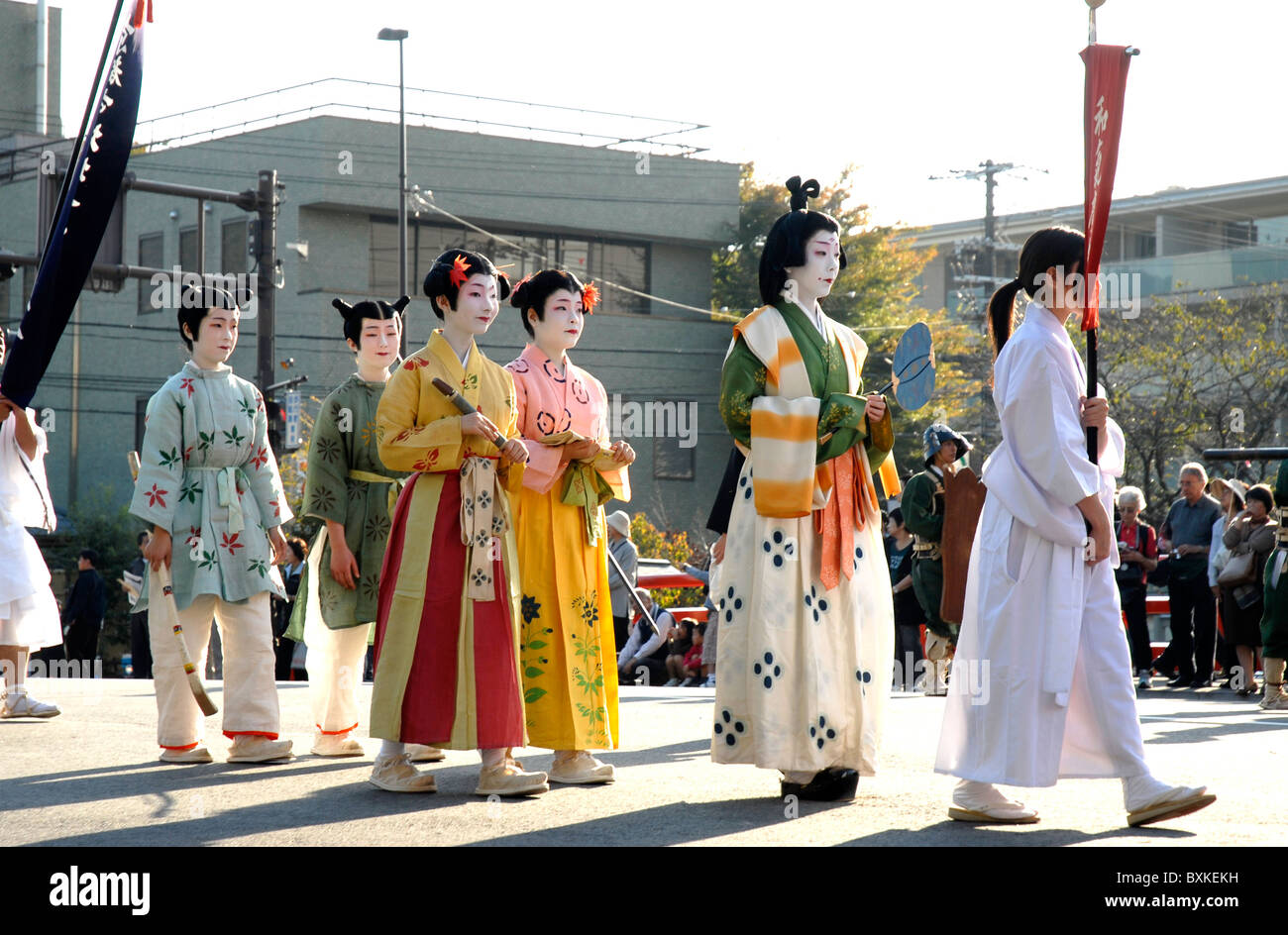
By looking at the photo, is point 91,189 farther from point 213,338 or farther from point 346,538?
point 346,538

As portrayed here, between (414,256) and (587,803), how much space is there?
2547 centimetres

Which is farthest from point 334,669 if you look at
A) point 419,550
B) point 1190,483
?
point 1190,483

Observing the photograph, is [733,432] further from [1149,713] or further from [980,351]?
[980,351]

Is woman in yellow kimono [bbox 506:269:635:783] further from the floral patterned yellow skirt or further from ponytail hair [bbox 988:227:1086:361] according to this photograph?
ponytail hair [bbox 988:227:1086:361]

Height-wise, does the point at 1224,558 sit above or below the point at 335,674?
above

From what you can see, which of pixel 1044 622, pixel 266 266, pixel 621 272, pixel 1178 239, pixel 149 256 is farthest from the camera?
pixel 1178 239

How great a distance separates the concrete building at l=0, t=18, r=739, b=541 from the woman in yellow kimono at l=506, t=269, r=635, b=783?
2099 centimetres

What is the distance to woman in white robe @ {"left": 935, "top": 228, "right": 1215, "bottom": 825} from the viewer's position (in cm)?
464

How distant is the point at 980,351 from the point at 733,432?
2898 cm

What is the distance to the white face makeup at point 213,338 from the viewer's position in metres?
6.66

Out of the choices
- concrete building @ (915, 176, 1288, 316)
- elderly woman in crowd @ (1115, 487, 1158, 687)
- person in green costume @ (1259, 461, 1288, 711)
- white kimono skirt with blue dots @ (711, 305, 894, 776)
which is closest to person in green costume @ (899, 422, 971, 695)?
person in green costume @ (1259, 461, 1288, 711)

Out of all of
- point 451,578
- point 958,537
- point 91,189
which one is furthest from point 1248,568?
point 91,189

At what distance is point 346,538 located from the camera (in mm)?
6805

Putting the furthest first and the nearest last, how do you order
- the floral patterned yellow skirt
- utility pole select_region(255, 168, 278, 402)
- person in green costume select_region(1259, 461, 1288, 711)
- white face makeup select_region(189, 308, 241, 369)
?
1. utility pole select_region(255, 168, 278, 402)
2. person in green costume select_region(1259, 461, 1288, 711)
3. white face makeup select_region(189, 308, 241, 369)
4. the floral patterned yellow skirt
